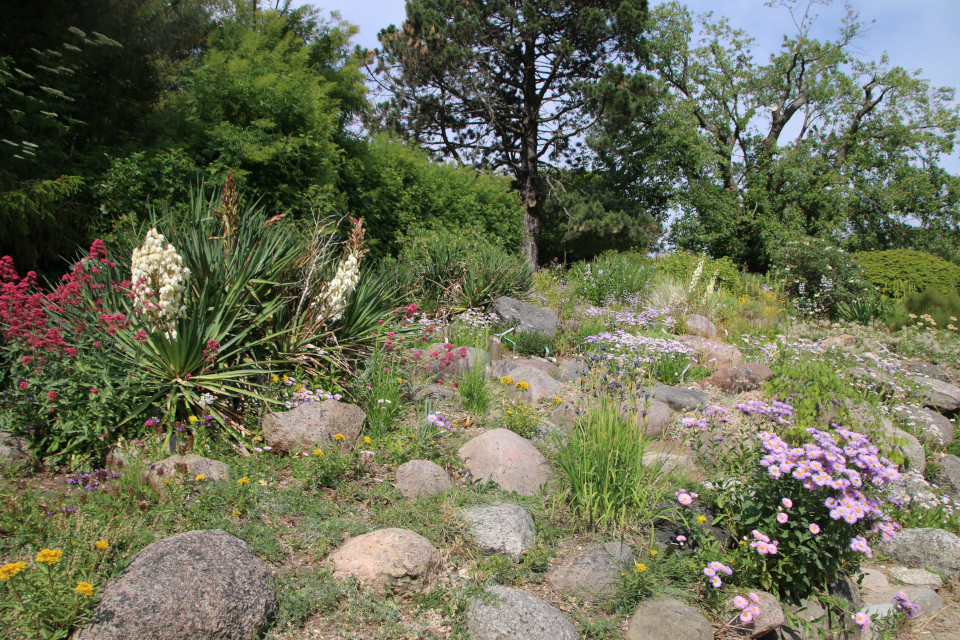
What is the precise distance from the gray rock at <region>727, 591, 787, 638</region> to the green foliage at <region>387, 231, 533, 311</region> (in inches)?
229

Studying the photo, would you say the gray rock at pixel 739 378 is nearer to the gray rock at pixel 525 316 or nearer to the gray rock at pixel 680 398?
the gray rock at pixel 680 398

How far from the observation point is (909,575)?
416cm

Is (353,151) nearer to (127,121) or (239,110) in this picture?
(239,110)

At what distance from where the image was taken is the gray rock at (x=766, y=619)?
2.98 meters

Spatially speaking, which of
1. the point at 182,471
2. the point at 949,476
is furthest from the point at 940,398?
the point at 182,471

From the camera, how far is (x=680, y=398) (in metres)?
5.99

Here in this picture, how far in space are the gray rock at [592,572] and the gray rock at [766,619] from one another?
605 mm

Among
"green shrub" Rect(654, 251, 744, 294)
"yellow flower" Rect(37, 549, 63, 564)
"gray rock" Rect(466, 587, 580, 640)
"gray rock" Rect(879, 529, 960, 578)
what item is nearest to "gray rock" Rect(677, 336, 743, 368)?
"gray rock" Rect(879, 529, 960, 578)

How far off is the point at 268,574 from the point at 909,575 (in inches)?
170

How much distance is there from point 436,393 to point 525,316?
3.42m

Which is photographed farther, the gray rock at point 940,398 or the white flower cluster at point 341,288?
the gray rock at point 940,398

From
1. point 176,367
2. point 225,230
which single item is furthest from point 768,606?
point 225,230

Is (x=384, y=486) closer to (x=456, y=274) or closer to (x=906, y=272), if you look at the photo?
(x=456, y=274)

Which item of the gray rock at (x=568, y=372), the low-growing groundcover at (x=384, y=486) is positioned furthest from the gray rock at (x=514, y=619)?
the gray rock at (x=568, y=372)
